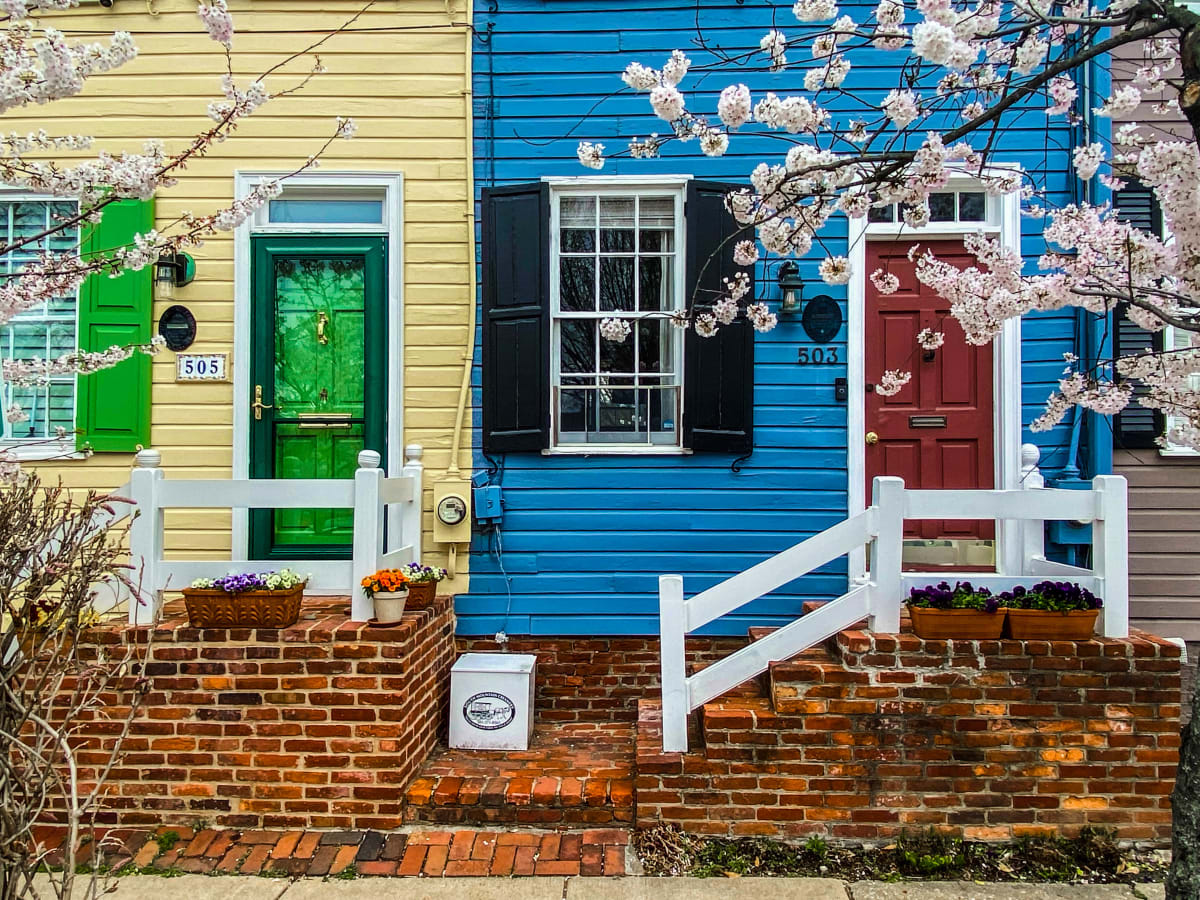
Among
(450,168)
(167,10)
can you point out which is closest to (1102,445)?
(450,168)

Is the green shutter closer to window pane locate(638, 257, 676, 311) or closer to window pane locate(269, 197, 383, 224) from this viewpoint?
window pane locate(269, 197, 383, 224)

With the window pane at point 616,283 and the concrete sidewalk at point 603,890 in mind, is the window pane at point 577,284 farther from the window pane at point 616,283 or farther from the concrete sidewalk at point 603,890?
the concrete sidewalk at point 603,890

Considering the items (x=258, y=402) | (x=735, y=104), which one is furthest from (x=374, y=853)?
(x=735, y=104)

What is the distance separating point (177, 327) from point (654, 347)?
288 centimetres

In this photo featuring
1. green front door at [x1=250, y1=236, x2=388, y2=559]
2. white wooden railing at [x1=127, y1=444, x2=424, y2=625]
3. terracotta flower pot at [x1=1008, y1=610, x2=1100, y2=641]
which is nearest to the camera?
terracotta flower pot at [x1=1008, y1=610, x2=1100, y2=641]

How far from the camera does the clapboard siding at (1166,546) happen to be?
478 cm

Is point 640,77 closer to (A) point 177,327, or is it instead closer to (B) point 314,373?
(B) point 314,373

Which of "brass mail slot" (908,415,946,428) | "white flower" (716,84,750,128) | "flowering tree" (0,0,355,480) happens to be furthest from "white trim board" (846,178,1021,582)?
"flowering tree" (0,0,355,480)

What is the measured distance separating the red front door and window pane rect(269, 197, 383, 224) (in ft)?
10.1

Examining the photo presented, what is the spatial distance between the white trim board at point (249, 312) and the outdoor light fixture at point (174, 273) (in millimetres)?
271

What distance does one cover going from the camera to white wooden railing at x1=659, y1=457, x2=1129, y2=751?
3611 mm

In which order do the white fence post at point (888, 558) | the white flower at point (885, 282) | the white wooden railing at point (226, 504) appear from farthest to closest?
the white flower at point (885, 282)
the white wooden railing at point (226, 504)
the white fence post at point (888, 558)

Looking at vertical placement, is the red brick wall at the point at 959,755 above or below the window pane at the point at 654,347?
below

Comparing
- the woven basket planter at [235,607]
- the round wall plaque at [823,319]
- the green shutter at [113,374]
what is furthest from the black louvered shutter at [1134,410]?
the green shutter at [113,374]
